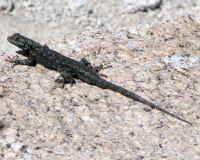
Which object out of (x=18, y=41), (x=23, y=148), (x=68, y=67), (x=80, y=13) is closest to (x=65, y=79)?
(x=68, y=67)

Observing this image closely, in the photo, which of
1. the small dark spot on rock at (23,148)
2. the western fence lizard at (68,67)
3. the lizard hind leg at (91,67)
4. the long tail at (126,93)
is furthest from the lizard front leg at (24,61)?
the small dark spot on rock at (23,148)

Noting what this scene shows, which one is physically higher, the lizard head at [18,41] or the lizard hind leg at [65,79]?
the lizard hind leg at [65,79]

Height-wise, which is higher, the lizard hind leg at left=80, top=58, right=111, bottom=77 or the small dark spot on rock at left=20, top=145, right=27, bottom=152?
the lizard hind leg at left=80, top=58, right=111, bottom=77

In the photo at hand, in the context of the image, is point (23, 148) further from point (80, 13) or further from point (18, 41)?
point (80, 13)

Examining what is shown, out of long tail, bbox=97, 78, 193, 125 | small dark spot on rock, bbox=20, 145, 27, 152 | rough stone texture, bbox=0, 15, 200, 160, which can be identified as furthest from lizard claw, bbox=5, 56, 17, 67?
small dark spot on rock, bbox=20, 145, 27, 152

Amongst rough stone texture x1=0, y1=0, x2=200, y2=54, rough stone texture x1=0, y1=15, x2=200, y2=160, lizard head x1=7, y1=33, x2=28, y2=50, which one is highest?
rough stone texture x1=0, y1=15, x2=200, y2=160

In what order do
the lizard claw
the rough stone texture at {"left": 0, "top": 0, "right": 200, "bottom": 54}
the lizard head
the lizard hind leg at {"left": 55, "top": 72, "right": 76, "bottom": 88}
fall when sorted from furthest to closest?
the rough stone texture at {"left": 0, "top": 0, "right": 200, "bottom": 54}, the lizard head, the lizard claw, the lizard hind leg at {"left": 55, "top": 72, "right": 76, "bottom": 88}

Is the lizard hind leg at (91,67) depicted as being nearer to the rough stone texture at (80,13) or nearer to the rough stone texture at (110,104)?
the rough stone texture at (110,104)

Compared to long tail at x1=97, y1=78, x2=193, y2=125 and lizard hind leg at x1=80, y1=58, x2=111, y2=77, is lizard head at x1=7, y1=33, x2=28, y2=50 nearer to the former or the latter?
lizard hind leg at x1=80, y1=58, x2=111, y2=77

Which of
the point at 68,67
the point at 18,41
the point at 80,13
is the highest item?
the point at 68,67
